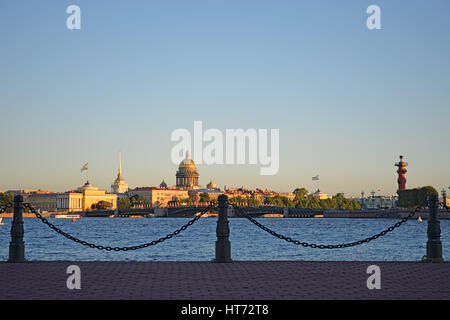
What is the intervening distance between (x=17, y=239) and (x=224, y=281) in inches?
211

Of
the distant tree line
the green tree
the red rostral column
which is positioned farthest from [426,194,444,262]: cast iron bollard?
the green tree

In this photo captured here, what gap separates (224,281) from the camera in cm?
966

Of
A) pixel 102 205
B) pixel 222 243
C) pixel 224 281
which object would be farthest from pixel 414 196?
pixel 224 281

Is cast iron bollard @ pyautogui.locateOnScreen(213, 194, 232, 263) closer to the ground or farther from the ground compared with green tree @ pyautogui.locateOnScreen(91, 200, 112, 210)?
farther from the ground

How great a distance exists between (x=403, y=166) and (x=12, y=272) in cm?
15021

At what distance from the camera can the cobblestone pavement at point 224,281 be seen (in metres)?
8.17

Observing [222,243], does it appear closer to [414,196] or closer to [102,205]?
[414,196]

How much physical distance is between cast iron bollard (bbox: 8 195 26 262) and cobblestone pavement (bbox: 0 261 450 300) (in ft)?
1.12

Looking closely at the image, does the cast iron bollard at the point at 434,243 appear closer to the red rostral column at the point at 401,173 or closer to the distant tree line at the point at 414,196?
the distant tree line at the point at 414,196

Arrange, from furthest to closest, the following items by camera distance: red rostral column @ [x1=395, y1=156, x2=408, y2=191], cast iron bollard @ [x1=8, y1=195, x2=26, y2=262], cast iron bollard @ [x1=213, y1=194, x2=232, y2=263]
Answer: red rostral column @ [x1=395, y1=156, x2=408, y2=191] < cast iron bollard @ [x1=8, y1=195, x2=26, y2=262] < cast iron bollard @ [x1=213, y1=194, x2=232, y2=263]

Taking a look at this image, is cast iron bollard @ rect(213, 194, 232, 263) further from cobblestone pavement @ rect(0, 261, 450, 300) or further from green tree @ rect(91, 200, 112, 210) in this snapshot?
green tree @ rect(91, 200, 112, 210)

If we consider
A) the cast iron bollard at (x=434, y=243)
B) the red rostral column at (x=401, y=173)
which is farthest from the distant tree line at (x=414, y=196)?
the cast iron bollard at (x=434, y=243)

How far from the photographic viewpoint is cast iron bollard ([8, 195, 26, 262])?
13039mm

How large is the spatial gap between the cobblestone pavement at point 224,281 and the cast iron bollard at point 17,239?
0.34 m
